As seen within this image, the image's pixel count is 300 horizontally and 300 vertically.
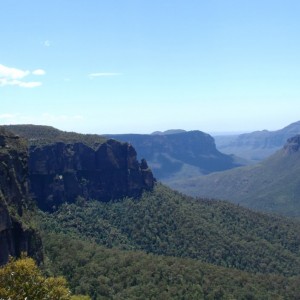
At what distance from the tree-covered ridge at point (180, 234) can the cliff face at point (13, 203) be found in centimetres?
4346

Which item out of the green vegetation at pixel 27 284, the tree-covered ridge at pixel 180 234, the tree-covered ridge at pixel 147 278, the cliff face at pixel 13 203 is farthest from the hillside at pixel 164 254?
the green vegetation at pixel 27 284

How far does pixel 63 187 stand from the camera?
185750mm

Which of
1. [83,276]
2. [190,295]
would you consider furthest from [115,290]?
[190,295]

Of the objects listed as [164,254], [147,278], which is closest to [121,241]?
[164,254]

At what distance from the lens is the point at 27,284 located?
41688 millimetres

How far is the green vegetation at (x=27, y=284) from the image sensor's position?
41.2 meters

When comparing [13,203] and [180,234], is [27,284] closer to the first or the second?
[13,203]

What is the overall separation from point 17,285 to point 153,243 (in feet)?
441

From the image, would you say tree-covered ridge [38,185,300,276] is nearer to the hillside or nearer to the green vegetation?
the hillside

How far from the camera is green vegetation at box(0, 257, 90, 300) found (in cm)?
4122

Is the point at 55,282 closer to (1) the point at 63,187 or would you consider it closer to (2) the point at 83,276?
(2) the point at 83,276

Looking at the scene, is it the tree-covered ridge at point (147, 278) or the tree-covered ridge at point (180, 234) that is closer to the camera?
the tree-covered ridge at point (147, 278)

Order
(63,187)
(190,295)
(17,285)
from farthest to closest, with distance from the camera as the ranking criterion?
(63,187) → (190,295) → (17,285)

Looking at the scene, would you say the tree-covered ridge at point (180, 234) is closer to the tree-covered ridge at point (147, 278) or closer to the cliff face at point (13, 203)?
the tree-covered ridge at point (147, 278)
